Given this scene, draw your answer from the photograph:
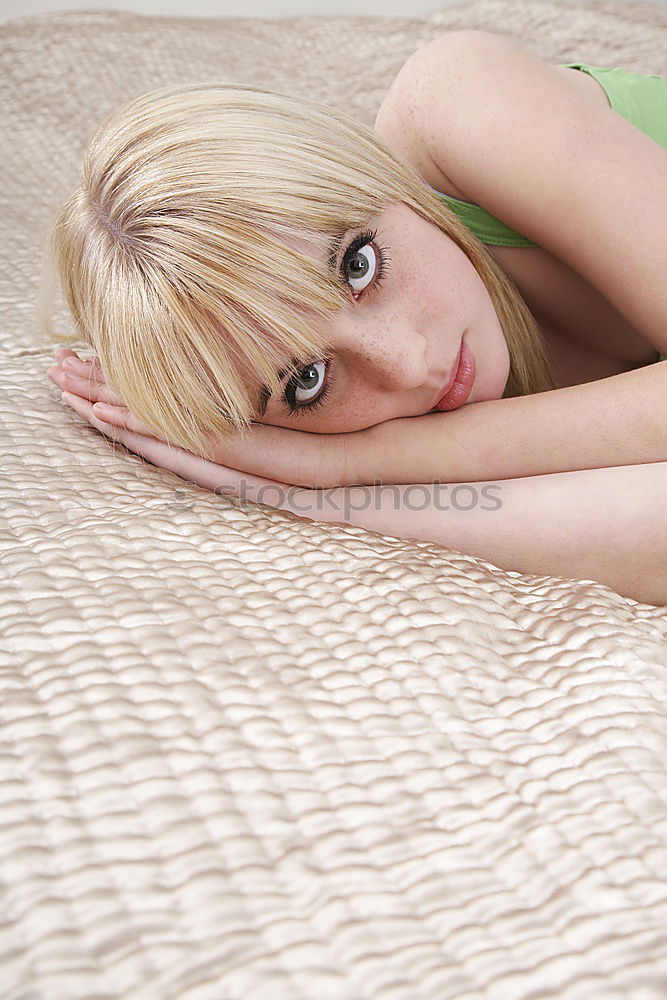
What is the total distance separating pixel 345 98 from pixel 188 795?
150cm

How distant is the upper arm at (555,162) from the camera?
3.11 feet

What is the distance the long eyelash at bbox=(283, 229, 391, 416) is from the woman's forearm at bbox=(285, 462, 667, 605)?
126mm

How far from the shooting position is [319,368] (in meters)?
0.88

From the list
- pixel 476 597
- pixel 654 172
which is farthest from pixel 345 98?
pixel 476 597

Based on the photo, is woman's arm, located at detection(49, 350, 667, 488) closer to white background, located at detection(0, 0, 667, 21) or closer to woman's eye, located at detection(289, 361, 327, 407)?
woman's eye, located at detection(289, 361, 327, 407)

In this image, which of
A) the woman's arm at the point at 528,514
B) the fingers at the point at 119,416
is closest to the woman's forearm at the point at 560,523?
the woman's arm at the point at 528,514

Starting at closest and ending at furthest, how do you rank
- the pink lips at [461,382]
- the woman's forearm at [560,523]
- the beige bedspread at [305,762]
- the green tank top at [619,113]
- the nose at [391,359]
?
the beige bedspread at [305,762] < the woman's forearm at [560,523] < the nose at [391,359] < the pink lips at [461,382] < the green tank top at [619,113]

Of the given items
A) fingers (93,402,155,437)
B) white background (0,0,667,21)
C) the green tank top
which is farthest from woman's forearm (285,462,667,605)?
white background (0,0,667,21)

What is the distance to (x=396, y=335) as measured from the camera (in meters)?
0.87

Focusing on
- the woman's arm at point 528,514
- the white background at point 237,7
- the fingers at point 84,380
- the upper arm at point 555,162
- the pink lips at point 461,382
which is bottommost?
the woman's arm at point 528,514

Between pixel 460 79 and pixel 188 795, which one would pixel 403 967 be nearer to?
pixel 188 795

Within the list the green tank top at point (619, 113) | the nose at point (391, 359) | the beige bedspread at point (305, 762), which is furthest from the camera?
the green tank top at point (619, 113)

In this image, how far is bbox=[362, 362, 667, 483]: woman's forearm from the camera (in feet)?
2.82

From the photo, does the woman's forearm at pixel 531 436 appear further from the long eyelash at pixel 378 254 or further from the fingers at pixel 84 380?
the fingers at pixel 84 380
